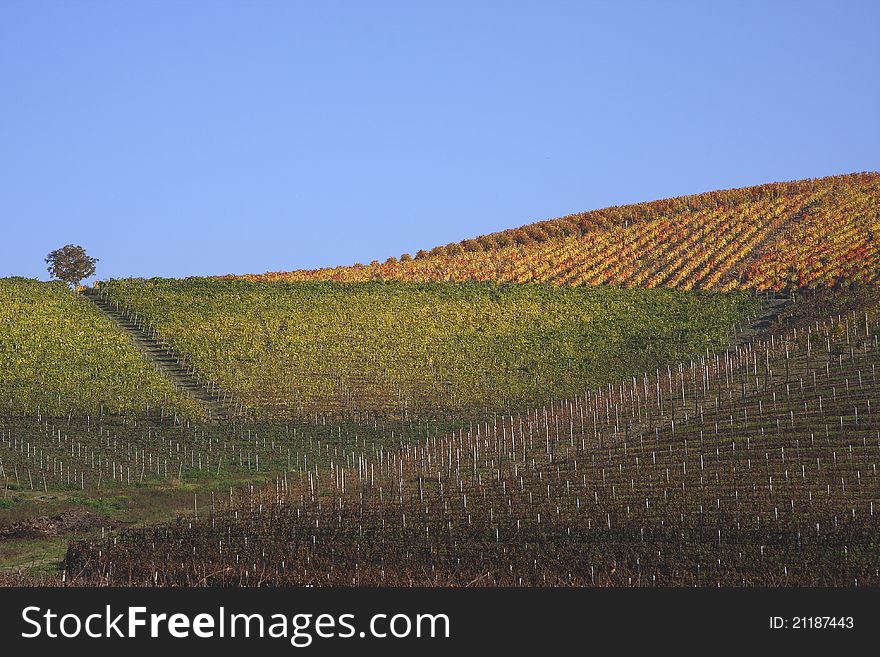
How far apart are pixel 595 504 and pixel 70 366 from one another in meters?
29.9

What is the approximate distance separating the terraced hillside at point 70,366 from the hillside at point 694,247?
2105 cm

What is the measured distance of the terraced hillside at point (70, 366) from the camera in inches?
1914

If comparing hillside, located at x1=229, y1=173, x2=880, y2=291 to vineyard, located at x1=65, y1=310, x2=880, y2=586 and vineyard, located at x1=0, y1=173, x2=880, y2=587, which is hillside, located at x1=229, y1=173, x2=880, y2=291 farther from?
vineyard, located at x1=65, y1=310, x2=880, y2=586

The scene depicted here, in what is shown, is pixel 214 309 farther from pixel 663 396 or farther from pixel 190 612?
pixel 190 612

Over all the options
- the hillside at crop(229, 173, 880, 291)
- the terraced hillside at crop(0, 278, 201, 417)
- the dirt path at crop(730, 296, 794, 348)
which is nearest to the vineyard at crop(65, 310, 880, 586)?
the dirt path at crop(730, 296, 794, 348)

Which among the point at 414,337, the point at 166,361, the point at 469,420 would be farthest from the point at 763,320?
the point at 166,361

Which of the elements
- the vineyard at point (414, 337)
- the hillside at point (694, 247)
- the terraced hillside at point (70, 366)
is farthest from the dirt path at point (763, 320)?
the terraced hillside at point (70, 366)

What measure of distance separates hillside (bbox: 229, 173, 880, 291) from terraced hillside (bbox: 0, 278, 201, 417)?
21.1m

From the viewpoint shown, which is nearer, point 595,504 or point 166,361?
point 595,504

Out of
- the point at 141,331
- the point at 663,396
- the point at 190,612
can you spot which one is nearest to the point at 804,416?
the point at 663,396

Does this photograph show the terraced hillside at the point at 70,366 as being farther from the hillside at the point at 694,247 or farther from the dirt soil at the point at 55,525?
the hillside at the point at 694,247

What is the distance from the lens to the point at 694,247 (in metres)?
83.1

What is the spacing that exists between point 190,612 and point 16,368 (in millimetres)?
44031

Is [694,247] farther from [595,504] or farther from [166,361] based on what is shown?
[595,504]
